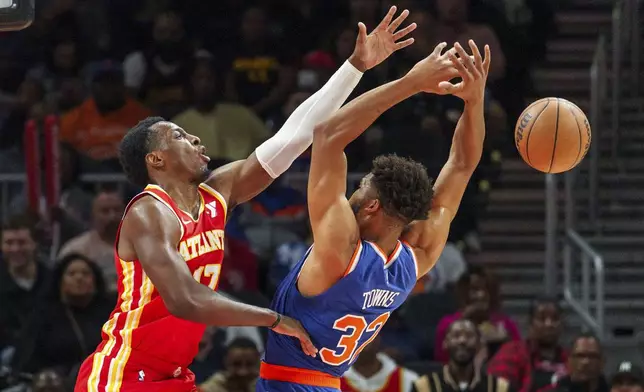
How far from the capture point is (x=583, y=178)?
11.9 meters

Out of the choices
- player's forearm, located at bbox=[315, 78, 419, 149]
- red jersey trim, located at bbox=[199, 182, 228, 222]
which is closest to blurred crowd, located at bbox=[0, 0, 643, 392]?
red jersey trim, located at bbox=[199, 182, 228, 222]

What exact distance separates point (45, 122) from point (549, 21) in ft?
18.0

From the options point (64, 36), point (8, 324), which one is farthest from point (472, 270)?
point (64, 36)

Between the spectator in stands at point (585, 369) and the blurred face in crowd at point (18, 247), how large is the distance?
4.26 meters

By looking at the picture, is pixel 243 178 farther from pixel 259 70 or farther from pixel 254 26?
pixel 254 26

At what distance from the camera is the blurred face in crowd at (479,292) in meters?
10.0

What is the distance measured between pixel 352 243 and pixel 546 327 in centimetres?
472

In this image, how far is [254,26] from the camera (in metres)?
12.5

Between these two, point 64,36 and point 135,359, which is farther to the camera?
point 64,36

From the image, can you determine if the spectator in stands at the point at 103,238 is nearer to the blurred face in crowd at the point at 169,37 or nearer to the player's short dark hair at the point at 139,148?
the blurred face in crowd at the point at 169,37

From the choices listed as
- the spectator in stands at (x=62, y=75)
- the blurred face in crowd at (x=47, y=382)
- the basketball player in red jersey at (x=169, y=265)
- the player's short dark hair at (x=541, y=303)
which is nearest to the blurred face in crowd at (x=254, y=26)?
the spectator in stands at (x=62, y=75)

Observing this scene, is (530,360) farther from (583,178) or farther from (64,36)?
(64,36)

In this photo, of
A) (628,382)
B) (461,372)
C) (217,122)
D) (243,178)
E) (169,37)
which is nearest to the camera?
(243,178)

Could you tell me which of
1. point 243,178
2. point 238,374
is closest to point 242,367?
point 238,374
